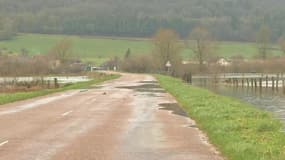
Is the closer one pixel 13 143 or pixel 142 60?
pixel 13 143

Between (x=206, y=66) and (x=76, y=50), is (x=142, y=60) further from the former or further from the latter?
(x=76, y=50)

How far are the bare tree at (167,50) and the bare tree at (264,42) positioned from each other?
131ft

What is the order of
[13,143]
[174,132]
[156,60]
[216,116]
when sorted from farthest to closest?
[156,60] → [216,116] → [174,132] → [13,143]

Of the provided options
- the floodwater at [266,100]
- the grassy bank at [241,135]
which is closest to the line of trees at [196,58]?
the floodwater at [266,100]

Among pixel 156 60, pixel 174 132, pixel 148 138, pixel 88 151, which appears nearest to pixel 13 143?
pixel 88 151

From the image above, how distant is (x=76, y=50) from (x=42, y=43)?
12967 mm

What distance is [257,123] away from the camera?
62.6 ft

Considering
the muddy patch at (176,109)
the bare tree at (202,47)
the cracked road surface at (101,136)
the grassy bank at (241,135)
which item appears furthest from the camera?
the bare tree at (202,47)

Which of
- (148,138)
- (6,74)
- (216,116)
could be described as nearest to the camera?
(148,138)

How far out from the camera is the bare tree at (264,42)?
161 m

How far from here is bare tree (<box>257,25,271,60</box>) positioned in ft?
529

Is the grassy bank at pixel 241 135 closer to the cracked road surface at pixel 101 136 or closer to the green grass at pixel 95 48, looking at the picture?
the cracked road surface at pixel 101 136

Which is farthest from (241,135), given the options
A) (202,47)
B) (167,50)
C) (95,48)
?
(95,48)

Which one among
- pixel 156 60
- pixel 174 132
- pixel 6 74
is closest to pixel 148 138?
pixel 174 132
